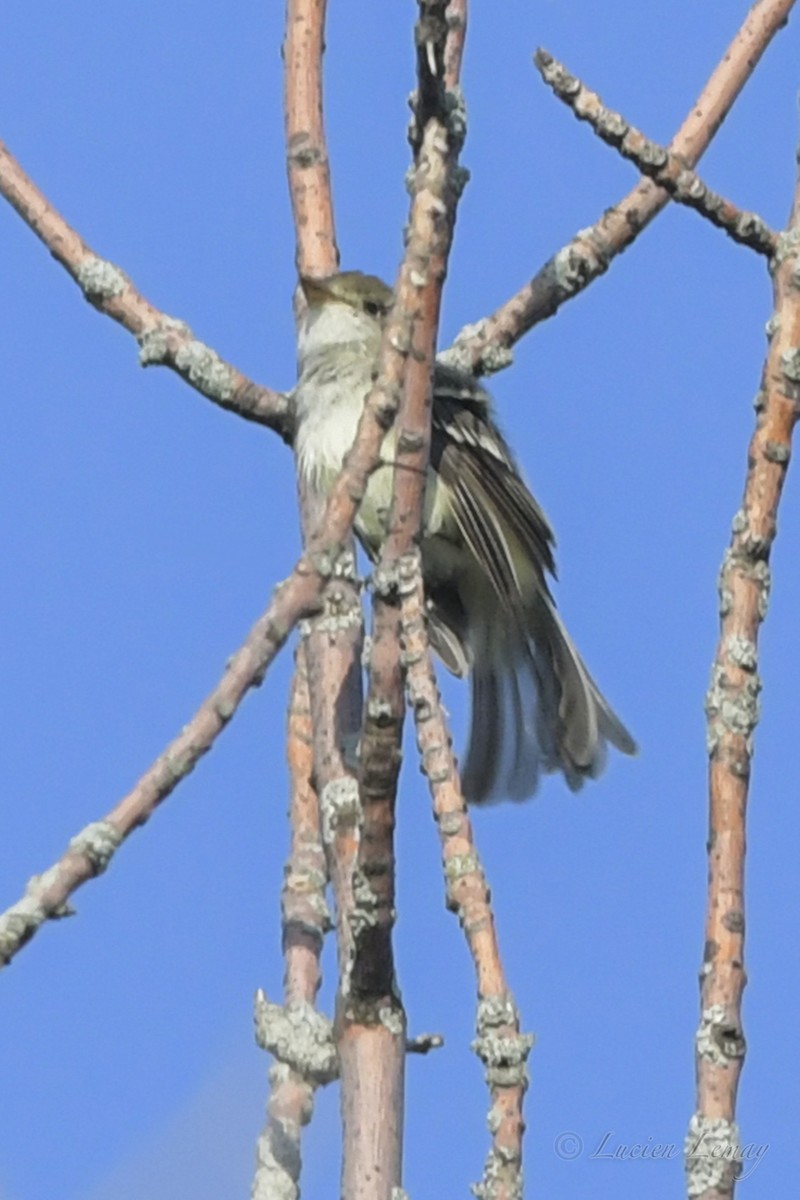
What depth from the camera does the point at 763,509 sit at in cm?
276

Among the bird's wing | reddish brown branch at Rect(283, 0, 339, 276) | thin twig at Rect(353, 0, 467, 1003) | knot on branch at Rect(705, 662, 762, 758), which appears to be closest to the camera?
knot on branch at Rect(705, 662, 762, 758)

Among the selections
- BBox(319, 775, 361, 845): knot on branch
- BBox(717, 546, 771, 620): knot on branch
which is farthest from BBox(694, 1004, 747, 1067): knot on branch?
BBox(319, 775, 361, 845): knot on branch

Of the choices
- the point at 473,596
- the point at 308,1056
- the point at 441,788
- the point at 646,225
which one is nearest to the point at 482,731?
the point at 473,596

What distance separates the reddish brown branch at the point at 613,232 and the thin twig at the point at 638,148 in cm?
A: 51

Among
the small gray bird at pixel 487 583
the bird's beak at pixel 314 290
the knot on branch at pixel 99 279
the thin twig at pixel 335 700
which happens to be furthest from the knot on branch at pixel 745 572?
the small gray bird at pixel 487 583

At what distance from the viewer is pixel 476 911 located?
9.16 ft

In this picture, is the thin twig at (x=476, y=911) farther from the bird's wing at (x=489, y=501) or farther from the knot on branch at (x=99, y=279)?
the bird's wing at (x=489, y=501)

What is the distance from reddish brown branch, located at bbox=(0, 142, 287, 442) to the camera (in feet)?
15.7

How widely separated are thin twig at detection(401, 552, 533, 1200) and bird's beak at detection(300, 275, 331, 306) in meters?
2.66

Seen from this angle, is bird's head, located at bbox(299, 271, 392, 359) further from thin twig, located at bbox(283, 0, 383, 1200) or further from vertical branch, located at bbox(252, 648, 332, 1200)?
vertical branch, located at bbox(252, 648, 332, 1200)

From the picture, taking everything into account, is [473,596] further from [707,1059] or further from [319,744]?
[707,1059]

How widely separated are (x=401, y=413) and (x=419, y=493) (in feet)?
0.41

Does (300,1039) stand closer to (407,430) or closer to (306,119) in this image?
(407,430)

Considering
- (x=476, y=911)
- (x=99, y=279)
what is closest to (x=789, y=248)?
(x=476, y=911)
